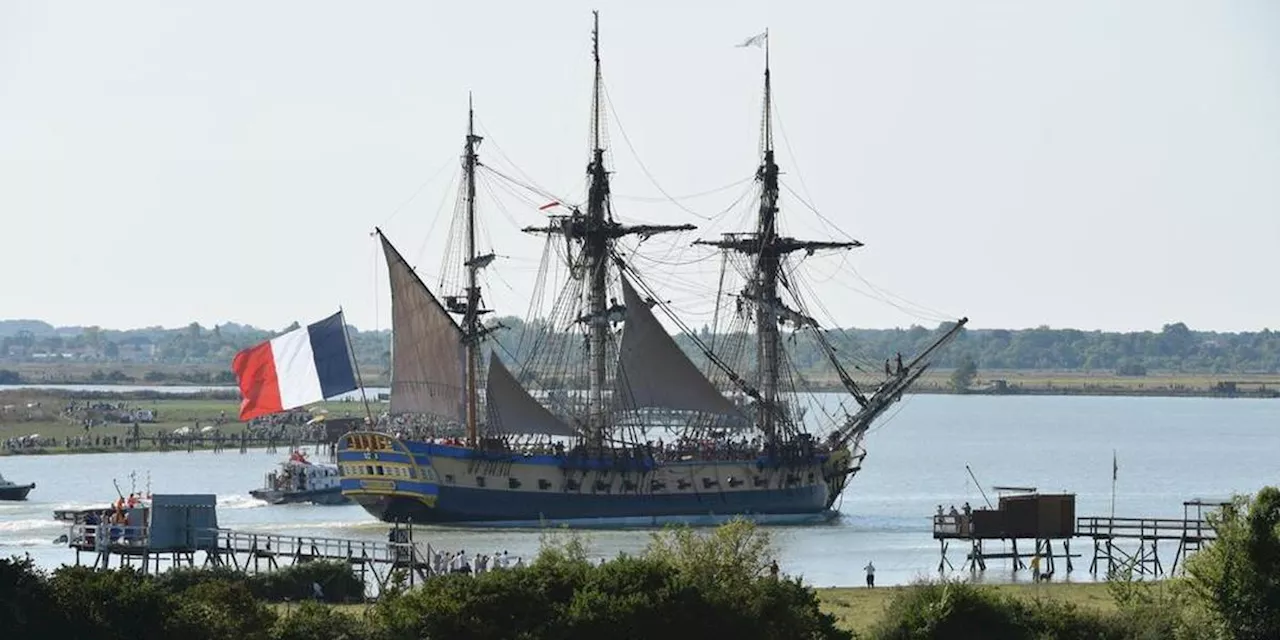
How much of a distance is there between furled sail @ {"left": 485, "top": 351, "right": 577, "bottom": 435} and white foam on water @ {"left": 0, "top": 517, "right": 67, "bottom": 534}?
734 inches

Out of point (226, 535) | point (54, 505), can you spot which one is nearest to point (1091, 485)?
point (54, 505)

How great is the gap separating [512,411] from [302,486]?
59.3ft

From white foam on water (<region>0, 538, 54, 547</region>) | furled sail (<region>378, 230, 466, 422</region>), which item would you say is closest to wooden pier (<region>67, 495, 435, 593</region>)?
white foam on water (<region>0, 538, 54, 547</region>)

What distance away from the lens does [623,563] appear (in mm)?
50375

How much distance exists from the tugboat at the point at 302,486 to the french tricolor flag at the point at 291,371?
30.0 metres

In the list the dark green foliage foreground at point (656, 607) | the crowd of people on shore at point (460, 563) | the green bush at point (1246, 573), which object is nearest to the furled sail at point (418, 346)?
the crowd of people on shore at point (460, 563)

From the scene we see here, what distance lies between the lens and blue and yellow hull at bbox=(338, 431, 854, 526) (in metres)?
103

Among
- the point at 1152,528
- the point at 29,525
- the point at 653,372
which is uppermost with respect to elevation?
the point at 653,372

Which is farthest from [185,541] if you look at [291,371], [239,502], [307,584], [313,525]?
[239,502]

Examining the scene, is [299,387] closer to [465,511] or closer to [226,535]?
[226,535]

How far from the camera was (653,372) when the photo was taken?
111125 millimetres

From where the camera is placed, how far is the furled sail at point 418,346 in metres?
103

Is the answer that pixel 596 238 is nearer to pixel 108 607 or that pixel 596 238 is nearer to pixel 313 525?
pixel 313 525

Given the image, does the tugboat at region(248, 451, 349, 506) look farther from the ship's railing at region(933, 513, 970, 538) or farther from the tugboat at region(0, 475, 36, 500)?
the ship's railing at region(933, 513, 970, 538)
